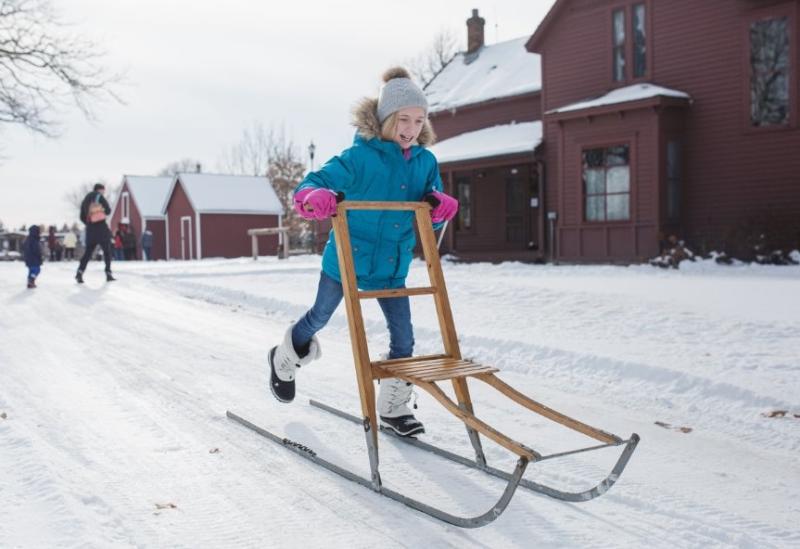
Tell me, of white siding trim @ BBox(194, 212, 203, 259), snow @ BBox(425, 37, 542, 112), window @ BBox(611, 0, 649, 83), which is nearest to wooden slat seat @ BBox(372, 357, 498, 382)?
window @ BBox(611, 0, 649, 83)

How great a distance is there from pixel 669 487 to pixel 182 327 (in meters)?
5.70

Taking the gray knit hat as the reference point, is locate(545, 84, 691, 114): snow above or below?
above

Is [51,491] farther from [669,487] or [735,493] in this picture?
[735,493]

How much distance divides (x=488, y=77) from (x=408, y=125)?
20830 mm

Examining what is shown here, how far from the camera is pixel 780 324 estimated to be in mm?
6715

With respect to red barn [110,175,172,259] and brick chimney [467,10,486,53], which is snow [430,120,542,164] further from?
red barn [110,175,172,259]

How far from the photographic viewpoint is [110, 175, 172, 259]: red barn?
1746 inches

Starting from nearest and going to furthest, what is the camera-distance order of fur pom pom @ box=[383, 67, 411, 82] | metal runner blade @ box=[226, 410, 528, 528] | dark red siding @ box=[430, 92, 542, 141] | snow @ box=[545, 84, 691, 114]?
metal runner blade @ box=[226, 410, 528, 528] < fur pom pom @ box=[383, 67, 411, 82] < snow @ box=[545, 84, 691, 114] < dark red siding @ box=[430, 92, 542, 141]

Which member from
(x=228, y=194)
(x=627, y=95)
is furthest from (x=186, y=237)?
(x=627, y=95)

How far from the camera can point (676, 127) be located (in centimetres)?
1642

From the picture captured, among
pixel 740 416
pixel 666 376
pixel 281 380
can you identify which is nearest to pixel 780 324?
pixel 666 376

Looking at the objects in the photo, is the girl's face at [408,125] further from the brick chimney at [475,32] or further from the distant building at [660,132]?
the brick chimney at [475,32]

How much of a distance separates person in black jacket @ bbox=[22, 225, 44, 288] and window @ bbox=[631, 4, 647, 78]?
13.1 m

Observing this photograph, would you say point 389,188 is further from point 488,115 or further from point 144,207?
point 144,207
